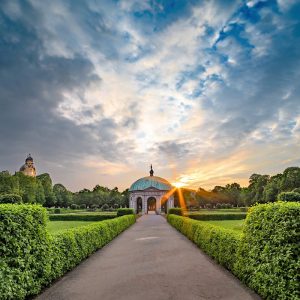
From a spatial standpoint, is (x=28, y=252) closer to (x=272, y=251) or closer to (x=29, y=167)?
(x=272, y=251)

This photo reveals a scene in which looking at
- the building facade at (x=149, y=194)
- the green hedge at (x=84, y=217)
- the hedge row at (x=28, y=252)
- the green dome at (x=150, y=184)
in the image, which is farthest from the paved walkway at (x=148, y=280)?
the green dome at (x=150, y=184)

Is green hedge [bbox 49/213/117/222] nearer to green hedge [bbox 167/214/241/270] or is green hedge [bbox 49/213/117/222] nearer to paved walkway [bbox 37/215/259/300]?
green hedge [bbox 167/214/241/270]

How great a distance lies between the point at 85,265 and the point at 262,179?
75857 mm

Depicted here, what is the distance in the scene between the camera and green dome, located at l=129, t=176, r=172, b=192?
73750 millimetres

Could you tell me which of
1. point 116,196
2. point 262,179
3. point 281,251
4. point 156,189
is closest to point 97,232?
point 281,251

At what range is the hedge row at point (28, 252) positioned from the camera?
→ 6254mm

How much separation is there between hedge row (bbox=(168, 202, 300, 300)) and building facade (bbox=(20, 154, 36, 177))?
12479 centimetres

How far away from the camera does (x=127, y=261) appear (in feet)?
37.7

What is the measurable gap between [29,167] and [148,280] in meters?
126

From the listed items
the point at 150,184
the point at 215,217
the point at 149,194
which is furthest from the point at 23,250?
the point at 150,184

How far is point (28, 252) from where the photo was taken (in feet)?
23.2

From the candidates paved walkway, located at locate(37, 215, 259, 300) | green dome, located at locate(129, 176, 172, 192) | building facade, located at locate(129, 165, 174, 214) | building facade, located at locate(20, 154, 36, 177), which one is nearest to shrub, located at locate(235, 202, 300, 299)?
paved walkway, located at locate(37, 215, 259, 300)

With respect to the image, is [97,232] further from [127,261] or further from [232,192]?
[232,192]

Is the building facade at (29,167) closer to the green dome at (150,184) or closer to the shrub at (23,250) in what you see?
the green dome at (150,184)
